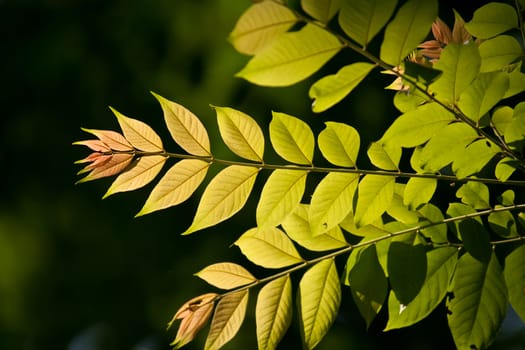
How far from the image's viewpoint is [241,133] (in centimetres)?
68

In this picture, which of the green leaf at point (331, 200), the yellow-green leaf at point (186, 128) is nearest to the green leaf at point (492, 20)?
the green leaf at point (331, 200)

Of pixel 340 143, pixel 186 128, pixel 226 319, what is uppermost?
pixel 186 128

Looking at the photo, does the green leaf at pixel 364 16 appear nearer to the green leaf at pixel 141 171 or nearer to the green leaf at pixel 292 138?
the green leaf at pixel 292 138

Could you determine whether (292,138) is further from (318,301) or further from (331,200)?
(318,301)

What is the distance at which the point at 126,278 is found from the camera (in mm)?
2840

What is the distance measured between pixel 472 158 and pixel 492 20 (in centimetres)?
19

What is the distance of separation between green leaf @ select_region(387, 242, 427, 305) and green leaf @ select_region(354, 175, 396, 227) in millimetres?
39

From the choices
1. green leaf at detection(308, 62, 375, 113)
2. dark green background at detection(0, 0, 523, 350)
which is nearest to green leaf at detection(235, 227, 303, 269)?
green leaf at detection(308, 62, 375, 113)

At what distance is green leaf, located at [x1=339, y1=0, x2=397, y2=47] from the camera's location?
1.73 ft

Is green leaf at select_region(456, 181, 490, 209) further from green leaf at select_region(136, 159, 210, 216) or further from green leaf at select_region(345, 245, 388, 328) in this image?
green leaf at select_region(136, 159, 210, 216)

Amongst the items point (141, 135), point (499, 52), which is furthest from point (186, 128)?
point (499, 52)

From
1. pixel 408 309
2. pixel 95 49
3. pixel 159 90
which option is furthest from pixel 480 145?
pixel 95 49

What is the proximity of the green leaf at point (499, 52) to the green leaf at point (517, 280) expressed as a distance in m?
0.22

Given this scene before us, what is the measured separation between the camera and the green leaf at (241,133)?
675mm
